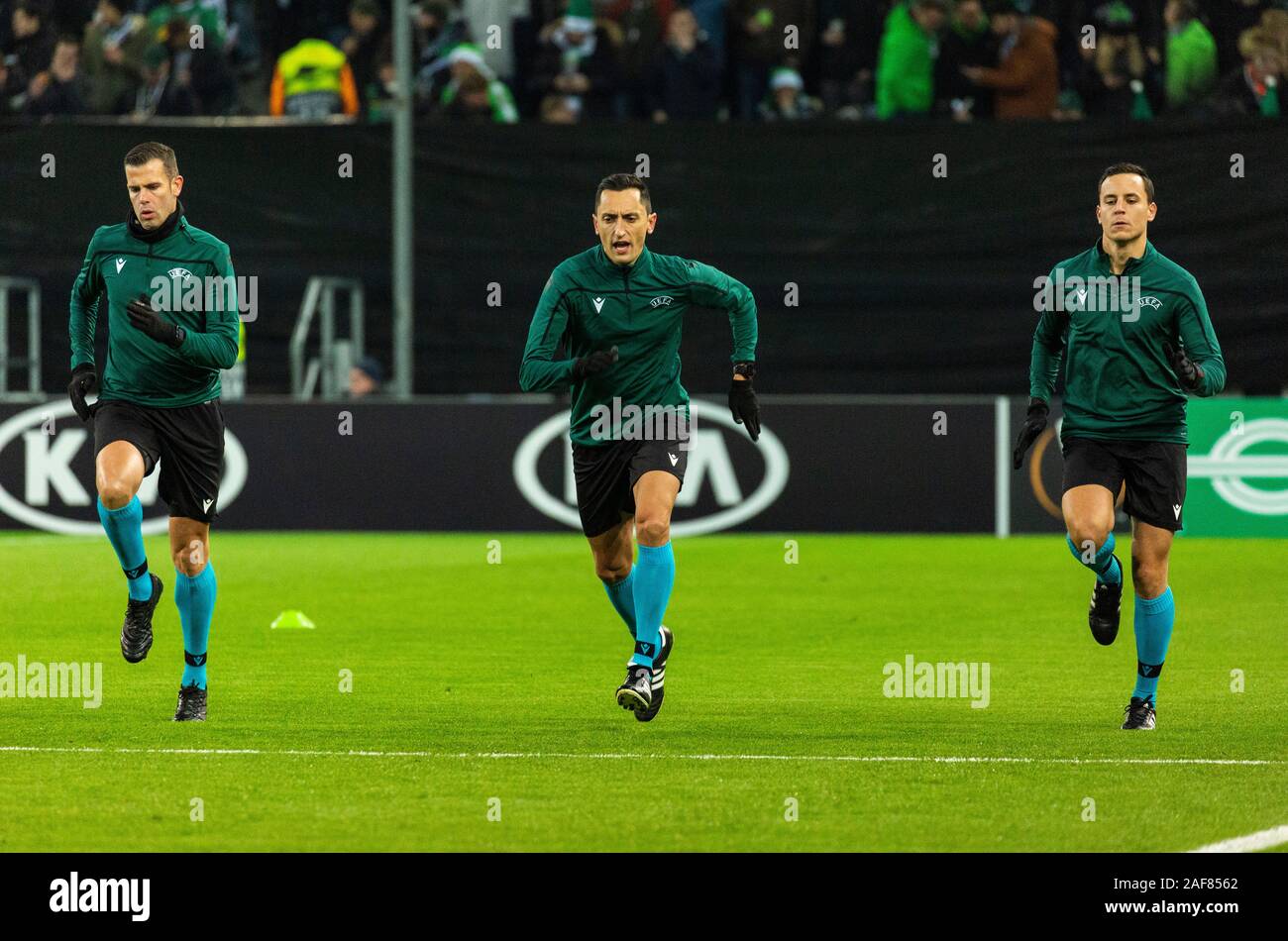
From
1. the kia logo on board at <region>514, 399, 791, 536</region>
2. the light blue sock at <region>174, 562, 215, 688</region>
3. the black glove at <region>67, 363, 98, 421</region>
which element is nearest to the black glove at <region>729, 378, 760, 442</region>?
the light blue sock at <region>174, 562, 215, 688</region>

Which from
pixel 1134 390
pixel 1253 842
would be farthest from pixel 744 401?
pixel 1253 842

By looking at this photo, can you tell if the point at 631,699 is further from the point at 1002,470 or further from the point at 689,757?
the point at 1002,470

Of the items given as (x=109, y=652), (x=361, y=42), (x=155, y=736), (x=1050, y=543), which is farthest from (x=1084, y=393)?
(x=361, y=42)

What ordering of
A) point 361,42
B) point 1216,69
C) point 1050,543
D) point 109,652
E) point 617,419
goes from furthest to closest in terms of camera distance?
point 361,42 < point 1216,69 < point 1050,543 < point 109,652 < point 617,419

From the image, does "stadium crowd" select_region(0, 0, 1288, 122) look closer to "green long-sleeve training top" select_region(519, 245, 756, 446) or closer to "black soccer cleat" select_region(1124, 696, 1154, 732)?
"green long-sleeve training top" select_region(519, 245, 756, 446)

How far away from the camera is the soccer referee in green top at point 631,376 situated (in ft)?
29.8

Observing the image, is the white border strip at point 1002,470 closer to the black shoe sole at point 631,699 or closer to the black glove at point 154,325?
the black shoe sole at point 631,699

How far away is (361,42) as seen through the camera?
21.0 meters

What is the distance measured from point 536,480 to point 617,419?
9497 millimetres

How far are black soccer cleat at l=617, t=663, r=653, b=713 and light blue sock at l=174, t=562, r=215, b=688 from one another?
1.66 metres

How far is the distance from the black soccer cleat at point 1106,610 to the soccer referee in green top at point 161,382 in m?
3.69

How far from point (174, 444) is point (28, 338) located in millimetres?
11732

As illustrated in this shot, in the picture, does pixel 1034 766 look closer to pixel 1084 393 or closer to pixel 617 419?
pixel 1084 393

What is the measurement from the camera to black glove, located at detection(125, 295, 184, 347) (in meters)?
8.41
